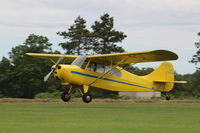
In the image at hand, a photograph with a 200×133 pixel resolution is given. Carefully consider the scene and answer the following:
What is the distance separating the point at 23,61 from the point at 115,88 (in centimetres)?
2626

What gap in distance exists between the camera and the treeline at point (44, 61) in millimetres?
46094

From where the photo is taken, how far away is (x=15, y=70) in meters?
48.2

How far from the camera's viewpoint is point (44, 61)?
157 ft

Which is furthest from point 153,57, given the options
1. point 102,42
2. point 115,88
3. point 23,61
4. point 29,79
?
point 102,42

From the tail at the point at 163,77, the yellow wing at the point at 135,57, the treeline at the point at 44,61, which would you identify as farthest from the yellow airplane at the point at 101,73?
the treeline at the point at 44,61

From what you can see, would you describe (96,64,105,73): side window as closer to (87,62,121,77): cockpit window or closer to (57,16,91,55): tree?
(87,62,121,77): cockpit window

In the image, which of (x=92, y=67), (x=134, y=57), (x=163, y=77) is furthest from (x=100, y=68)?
(x=163, y=77)

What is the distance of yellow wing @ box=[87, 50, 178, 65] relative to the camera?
2094 cm

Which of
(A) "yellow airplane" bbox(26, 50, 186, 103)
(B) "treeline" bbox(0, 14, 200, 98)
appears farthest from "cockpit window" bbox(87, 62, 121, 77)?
(B) "treeline" bbox(0, 14, 200, 98)

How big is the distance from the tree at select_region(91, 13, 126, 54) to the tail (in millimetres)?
29709

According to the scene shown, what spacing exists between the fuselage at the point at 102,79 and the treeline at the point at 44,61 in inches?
756

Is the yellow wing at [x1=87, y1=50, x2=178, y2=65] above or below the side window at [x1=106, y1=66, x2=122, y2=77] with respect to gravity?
above

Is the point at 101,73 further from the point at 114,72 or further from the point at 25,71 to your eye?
the point at 25,71

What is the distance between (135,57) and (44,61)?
1043 inches
